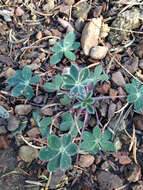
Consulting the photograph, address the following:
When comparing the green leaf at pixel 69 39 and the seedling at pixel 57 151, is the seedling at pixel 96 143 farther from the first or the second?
the green leaf at pixel 69 39

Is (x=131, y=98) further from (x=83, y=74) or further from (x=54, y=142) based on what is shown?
(x=54, y=142)

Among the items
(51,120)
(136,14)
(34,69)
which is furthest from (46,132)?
(136,14)

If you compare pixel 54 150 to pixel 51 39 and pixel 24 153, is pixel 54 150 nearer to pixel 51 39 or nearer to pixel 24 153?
pixel 24 153

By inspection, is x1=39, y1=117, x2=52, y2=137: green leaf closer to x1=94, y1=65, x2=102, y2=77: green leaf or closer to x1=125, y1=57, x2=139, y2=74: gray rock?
x1=94, y1=65, x2=102, y2=77: green leaf

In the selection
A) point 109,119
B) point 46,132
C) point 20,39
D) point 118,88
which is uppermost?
point 20,39

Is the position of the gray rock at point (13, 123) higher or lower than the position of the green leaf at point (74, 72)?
lower

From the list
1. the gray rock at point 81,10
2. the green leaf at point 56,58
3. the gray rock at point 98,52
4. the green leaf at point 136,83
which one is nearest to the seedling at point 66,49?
the green leaf at point 56,58
